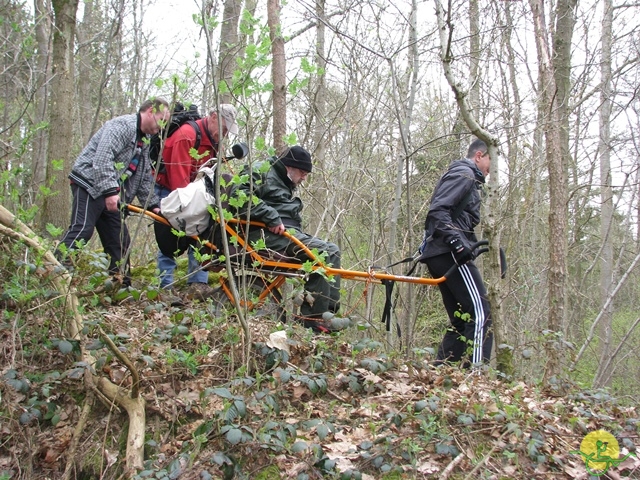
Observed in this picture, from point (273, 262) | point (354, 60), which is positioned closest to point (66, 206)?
point (273, 262)

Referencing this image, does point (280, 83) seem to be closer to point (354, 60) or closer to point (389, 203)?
point (354, 60)

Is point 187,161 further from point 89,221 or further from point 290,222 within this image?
point 290,222

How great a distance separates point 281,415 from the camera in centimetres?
325

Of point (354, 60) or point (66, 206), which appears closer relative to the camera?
point (66, 206)

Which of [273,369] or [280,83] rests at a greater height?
[280,83]

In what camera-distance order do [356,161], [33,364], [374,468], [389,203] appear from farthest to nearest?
[389,203], [356,161], [33,364], [374,468]

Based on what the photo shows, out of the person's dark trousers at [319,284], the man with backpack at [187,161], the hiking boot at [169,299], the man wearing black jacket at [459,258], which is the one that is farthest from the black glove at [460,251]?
the hiking boot at [169,299]

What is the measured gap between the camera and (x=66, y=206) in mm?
5520

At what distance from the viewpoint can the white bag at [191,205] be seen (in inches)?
185

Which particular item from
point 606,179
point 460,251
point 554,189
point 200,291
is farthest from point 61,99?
point 606,179

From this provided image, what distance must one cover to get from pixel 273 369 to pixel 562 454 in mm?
1733

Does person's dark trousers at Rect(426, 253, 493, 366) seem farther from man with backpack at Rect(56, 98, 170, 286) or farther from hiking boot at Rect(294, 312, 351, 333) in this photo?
man with backpack at Rect(56, 98, 170, 286)

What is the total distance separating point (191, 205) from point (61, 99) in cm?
187

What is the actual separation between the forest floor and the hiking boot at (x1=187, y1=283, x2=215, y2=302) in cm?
125
